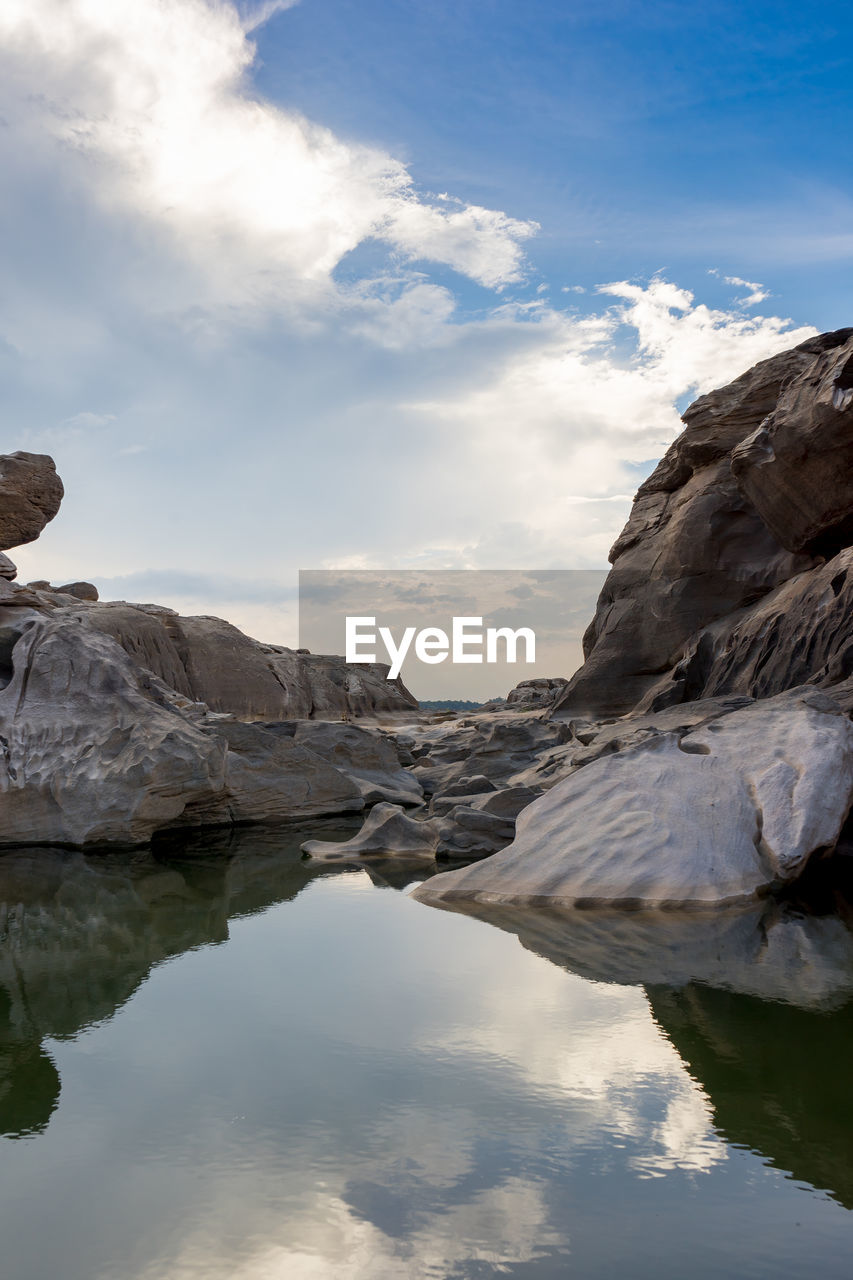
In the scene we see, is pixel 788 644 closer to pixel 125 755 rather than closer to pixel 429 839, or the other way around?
pixel 429 839

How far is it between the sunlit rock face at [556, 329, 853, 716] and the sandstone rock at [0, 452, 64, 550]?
9.48 m

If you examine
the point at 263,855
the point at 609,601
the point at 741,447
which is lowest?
the point at 263,855

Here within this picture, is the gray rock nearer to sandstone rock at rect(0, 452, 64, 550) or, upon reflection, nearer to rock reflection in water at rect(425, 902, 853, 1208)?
rock reflection in water at rect(425, 902, 853, 1208)

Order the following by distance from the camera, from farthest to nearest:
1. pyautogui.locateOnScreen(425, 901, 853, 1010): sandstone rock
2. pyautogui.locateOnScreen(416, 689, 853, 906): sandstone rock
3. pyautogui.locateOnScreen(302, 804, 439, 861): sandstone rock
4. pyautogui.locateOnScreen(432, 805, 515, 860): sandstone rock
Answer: pyautogui.locateOnScreen(302, 804, 439, 861): sandstone rock < pyautogui.locateOnScreen(432, 805, 515, 860): sandstone rock < pyautogui.locateOnScreen(416, 689, 853, 906): sandstone rock < pyautogui.locateOnScreen(425, 901, 853, 1010): sandstone rock

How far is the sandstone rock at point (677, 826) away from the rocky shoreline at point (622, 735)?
0.01 m

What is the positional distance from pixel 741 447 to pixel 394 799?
6.34m

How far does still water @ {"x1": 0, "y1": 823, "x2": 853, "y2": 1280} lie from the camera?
208 centimetres

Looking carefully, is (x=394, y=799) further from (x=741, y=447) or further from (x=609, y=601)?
(x=609, y=601)

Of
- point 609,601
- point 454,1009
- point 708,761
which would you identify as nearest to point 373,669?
point 609,601

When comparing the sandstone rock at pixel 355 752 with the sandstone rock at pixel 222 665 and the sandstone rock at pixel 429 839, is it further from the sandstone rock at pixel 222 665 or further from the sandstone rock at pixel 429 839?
the sandstone rock at pixel 222 665

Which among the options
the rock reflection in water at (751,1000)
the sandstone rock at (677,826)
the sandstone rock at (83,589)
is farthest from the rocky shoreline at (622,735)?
the sandstone rock at (83,589)

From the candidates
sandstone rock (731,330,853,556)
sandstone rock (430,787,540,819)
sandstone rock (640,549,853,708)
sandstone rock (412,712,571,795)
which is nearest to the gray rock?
sandstone rock (412,712,571,795)

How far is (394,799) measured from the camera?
32.1 feet

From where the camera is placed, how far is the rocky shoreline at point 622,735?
5.53m
